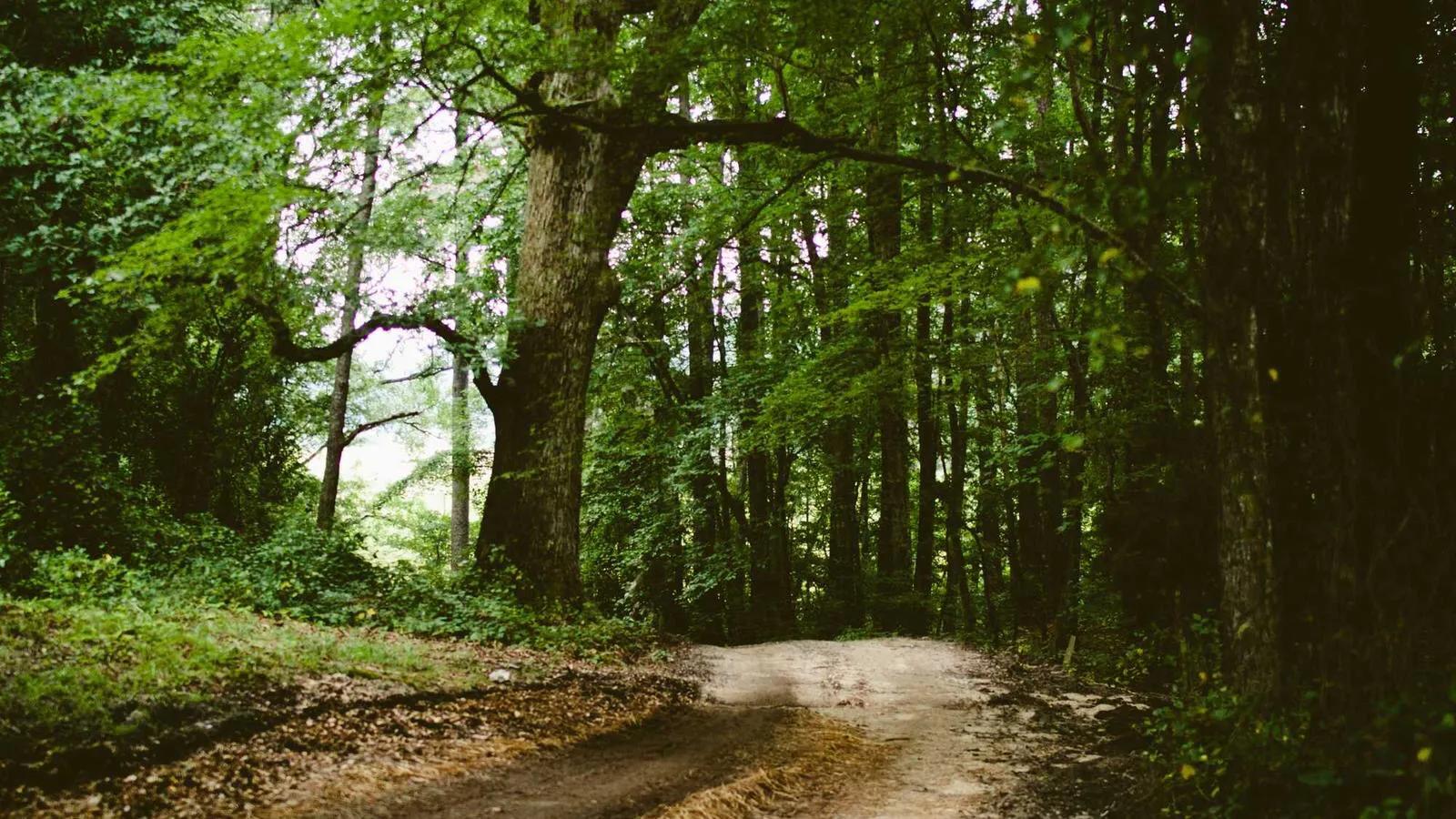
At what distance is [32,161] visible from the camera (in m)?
9.80

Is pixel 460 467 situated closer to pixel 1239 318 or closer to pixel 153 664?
pixel 153 664

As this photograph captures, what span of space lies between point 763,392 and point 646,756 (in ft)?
35.6

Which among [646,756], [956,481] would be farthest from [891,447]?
[646,756]

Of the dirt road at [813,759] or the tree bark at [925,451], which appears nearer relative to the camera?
the dirt road at [813,759]

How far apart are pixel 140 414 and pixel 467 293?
6316 mm

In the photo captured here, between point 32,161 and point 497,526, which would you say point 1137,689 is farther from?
point 32,161

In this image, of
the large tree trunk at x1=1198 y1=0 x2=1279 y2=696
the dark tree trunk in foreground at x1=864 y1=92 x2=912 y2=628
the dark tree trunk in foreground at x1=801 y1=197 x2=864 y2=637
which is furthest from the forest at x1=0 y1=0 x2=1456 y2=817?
the dark tree trunk in foreground at x1=801 y1=197 x2=864 y2=637

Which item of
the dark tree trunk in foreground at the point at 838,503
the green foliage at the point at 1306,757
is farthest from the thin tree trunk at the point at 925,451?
the green foliage at the point at 1306,757

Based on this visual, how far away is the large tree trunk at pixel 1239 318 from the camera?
386cm

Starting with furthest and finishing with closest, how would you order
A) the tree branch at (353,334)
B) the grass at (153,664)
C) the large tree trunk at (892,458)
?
1. the large tree trunk at (892,458)
2. the tree branch at (353,334)
3. the grass at (153,664)

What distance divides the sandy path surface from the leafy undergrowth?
104 inches

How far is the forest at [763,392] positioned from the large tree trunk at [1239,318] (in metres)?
0.02

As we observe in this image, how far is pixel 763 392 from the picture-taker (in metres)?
16.2

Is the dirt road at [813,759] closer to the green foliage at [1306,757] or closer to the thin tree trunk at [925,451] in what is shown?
the green foliage at [1306,757]
